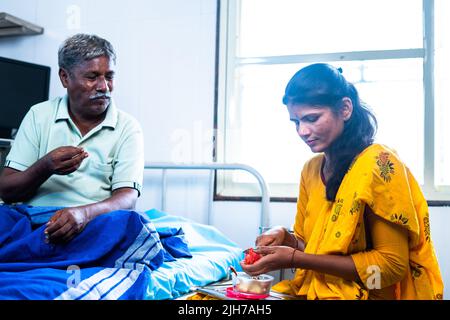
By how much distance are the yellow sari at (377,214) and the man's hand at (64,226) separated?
20.3 inches

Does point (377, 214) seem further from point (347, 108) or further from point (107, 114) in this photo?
point (107, 114)

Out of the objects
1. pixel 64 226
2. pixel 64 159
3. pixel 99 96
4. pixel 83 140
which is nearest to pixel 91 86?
pixel 99 96

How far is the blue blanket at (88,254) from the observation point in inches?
32.6

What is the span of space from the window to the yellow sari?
0.93 meters

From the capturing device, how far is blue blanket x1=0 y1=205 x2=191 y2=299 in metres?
0.83

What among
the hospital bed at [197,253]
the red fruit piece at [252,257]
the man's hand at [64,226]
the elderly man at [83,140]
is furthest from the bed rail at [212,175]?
the man's hand at [64,226]

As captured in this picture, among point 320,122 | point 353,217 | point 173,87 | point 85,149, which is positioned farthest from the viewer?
point 173,87

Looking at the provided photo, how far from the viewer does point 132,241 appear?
977 mm

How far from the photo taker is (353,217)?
2.82 feet

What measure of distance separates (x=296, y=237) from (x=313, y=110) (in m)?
0.36

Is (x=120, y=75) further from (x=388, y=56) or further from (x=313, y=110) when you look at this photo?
(x=313, y=110)

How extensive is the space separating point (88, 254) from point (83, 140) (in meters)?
0.47
